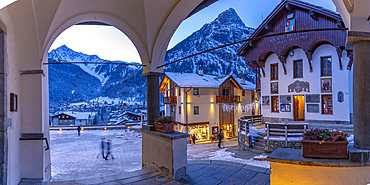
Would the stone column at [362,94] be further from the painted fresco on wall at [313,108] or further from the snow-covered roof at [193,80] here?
the snow-covered roof at [193,80]

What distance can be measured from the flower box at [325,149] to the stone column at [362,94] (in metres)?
0.39

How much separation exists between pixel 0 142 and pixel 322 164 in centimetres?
467

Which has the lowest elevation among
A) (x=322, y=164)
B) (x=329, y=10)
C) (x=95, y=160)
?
(x=95, y=160)

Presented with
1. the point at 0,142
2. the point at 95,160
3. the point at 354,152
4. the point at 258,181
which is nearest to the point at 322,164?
the point at 354,152

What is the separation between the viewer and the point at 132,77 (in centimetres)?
10806

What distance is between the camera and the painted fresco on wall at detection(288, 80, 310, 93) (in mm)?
13352

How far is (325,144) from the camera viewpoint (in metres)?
2.71

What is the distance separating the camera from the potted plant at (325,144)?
267 cm

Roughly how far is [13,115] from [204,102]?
1869cm

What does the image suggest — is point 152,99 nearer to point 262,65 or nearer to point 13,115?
point 13,115

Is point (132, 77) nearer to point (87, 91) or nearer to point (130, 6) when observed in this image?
point (87, 91)

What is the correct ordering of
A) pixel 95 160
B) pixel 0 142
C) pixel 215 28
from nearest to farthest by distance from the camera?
1. pixel 0 142
2. pixel 95 160
3. pixel 215 28

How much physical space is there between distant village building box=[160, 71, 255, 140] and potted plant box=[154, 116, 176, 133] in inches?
572

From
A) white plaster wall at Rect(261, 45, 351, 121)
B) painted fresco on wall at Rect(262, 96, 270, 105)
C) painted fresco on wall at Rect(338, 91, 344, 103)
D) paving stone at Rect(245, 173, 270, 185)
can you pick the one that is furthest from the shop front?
paving stone at Rect(245, 173, 270, 185)
